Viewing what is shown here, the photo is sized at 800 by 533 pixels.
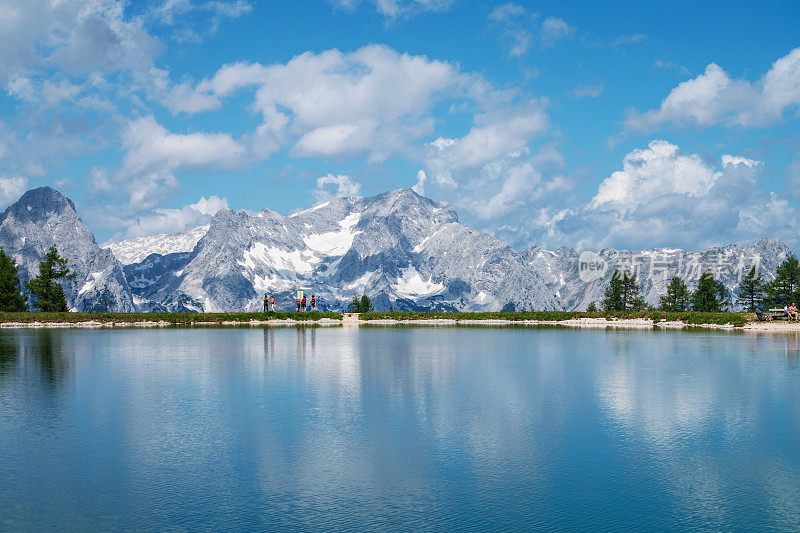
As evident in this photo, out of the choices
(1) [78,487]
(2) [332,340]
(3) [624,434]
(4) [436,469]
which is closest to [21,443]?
(1) [78,487]

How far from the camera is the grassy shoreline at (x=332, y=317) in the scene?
119 meters

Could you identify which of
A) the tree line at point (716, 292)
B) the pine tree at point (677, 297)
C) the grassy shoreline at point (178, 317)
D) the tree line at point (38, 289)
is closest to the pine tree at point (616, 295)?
the tree line at point (716, 292)

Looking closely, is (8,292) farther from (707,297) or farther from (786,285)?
(786,285)

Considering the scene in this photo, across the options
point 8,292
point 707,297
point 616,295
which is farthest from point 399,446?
A: point 616,295

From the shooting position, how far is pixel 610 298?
166375 mm

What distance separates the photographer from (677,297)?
159625mm

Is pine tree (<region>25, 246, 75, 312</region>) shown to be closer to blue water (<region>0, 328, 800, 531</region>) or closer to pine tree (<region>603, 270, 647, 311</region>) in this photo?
blue water (<region>0, 328, 800, 531</region>)

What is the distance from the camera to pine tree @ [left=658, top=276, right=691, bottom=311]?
158212mm

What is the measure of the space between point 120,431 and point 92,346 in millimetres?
47428

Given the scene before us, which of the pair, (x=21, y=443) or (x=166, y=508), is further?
(x=21, y=443)

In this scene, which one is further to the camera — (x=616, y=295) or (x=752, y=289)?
(x=616, y=295)

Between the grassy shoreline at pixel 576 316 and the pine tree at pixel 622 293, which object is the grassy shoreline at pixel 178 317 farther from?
the pine tree at pixel 622 293

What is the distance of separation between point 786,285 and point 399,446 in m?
127

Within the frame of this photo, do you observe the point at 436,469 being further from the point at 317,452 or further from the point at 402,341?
the point at 402,341
